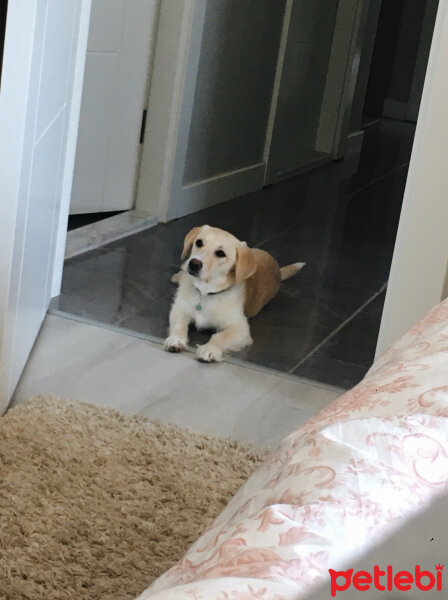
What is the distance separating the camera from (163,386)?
2322 mm

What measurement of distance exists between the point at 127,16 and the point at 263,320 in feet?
4.51

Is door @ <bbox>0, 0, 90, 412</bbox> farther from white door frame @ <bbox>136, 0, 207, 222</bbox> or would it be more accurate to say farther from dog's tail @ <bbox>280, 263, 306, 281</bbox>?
white door frame @ <bbox>136, 0, 207, 222</bbox>

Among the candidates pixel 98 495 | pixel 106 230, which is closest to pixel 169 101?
pixel 106 230

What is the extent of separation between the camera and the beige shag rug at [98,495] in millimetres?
1491

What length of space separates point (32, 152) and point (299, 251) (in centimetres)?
202

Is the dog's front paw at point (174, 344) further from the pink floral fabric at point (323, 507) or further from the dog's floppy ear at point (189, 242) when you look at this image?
the pink floral fabric at point (323, 507)

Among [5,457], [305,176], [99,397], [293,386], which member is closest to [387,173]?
[305,176]

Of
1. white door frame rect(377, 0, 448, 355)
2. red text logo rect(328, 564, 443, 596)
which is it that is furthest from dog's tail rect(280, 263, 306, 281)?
red text logo rect(328, 564, 443, 596)

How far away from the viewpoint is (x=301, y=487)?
0.64m

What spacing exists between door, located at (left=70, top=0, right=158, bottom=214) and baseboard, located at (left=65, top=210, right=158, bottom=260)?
10cm

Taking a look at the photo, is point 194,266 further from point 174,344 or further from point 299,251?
point 299,251

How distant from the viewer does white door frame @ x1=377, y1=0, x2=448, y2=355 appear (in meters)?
2.14

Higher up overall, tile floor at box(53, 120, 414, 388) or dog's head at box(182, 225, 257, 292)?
dog's head at box(182, 225, 257, 292)

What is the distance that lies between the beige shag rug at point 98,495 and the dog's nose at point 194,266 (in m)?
0.70
